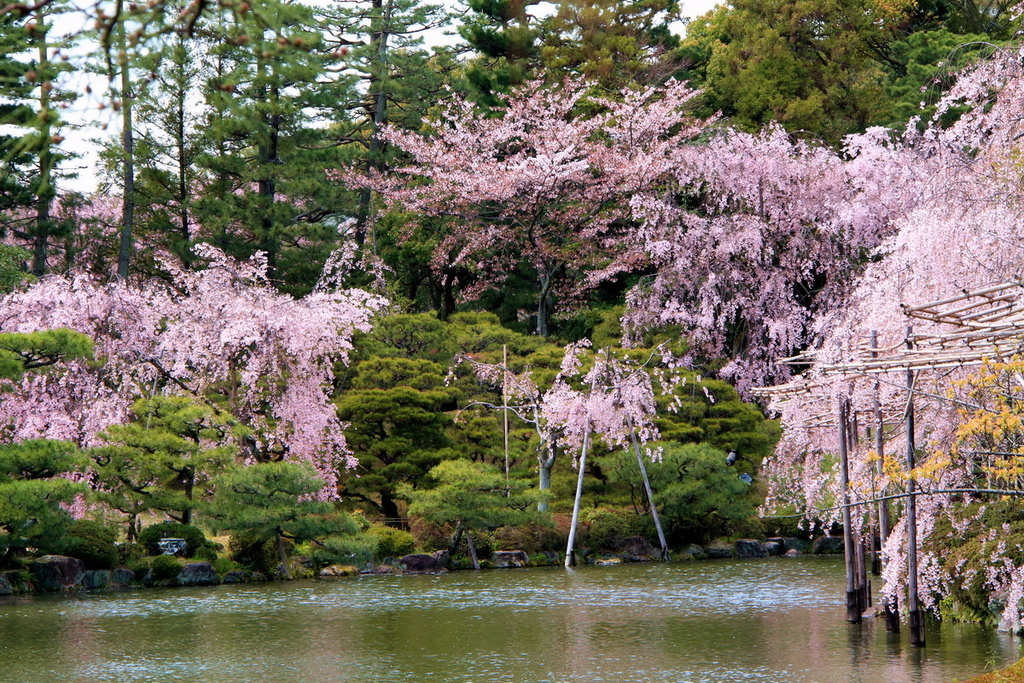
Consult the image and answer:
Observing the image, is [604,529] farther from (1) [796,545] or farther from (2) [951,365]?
(2) [951,365]

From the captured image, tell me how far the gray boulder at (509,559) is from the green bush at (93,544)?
6129 millimetres

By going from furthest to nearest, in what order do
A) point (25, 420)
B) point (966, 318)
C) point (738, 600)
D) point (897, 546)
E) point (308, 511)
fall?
point (25, 420) < point (308, 511) < point (738, 600) < point (897, 546) < point (966, 318)

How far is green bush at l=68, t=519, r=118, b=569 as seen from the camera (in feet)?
50.8

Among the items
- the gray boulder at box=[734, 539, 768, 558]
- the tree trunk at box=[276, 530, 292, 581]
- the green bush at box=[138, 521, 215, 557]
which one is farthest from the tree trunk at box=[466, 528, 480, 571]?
the gray boulder at box=[734, 539, 768, 558]

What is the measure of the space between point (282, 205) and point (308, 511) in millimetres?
9616

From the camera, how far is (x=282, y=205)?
78.5ft

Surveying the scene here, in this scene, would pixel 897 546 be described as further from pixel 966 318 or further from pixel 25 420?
pixel 25 420

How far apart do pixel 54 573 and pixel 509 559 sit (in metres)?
7.16

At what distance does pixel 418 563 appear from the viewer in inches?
709

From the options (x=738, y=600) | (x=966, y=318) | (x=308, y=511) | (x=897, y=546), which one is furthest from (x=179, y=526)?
(x=966, y=318)

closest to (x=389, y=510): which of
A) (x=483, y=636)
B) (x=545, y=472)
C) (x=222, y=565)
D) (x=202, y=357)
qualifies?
(x=545, y=472)

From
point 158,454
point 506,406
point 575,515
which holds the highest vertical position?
point 506,406

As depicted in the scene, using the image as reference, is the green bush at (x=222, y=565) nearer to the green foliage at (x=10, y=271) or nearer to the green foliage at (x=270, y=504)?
the green foliage at (x=270, y=504)

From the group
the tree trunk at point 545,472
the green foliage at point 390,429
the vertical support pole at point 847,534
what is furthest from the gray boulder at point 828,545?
the vertical support pole at point 847,534
